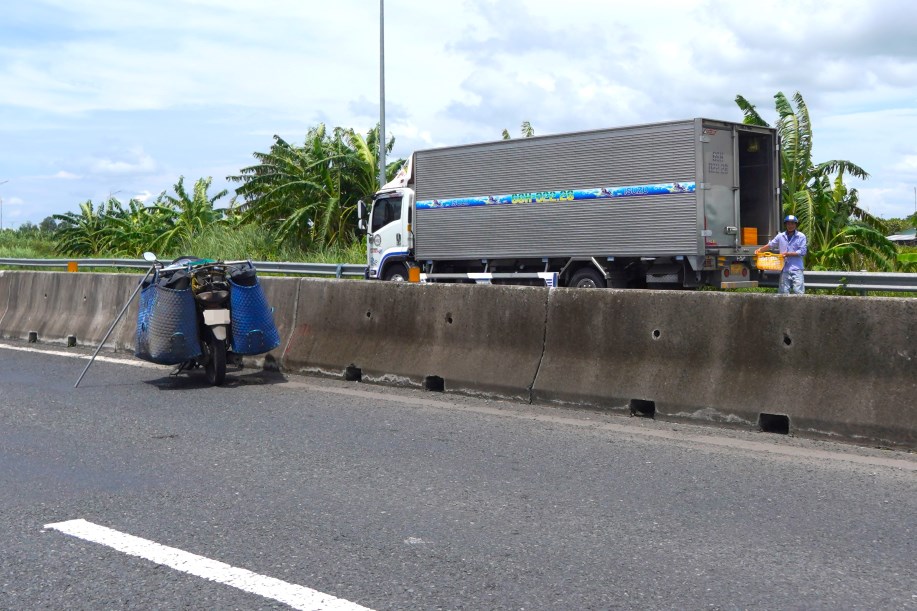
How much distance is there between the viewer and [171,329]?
10.6 meters

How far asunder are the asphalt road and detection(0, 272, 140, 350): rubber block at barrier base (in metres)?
5.29

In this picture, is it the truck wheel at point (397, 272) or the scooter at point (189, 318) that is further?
the truck wheel at point (397, 272)

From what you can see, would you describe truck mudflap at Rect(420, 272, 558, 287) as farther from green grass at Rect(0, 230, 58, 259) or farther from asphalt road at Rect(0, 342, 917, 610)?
green grass at Rect(0, 230, 58, 259)

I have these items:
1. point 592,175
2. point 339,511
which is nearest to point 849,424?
point 339,511

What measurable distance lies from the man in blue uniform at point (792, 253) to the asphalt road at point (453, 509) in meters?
8.28

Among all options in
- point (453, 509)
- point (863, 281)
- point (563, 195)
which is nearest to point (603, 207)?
point (563, 195)

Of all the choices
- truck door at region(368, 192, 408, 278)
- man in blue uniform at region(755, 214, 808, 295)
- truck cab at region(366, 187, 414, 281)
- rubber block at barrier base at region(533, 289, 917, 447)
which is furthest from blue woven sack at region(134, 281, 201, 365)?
truck door at region(368, 192, 408, 278)

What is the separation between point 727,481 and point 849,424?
61.0 inches

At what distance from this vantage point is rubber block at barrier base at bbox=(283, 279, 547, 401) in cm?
967

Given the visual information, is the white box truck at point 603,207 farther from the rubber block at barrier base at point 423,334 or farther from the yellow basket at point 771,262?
the rubber block at barrier base at point 423,334

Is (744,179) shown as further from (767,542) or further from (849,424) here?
(767,542)

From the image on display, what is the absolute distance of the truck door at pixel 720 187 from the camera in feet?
57.5

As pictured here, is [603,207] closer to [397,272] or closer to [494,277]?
[494,277]

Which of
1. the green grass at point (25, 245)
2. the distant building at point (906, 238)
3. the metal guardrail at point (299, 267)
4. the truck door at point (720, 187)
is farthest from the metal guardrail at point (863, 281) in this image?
the green grass at point (25, 245)
